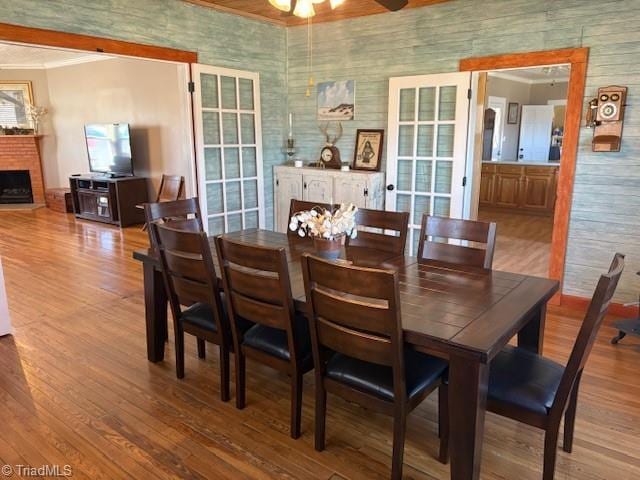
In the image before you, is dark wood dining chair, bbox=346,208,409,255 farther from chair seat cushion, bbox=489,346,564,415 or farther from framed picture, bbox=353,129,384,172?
framed picture, bbox=353,129,384,172

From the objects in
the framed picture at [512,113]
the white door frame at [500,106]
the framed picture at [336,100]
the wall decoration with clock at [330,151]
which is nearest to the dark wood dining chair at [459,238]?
the wall decoration with clock at [330,151]

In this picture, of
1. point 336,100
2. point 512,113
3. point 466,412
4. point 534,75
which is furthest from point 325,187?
point 512,113

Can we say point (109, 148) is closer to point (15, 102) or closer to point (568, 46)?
point (15, 102)

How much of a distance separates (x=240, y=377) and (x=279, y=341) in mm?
355

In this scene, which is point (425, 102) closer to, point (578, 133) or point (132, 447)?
point (578, 133)

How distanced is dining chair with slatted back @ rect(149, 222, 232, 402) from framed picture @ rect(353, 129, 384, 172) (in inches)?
108

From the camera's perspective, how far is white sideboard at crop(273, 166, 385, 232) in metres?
4.81

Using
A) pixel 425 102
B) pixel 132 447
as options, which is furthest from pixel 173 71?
pixel 132 447

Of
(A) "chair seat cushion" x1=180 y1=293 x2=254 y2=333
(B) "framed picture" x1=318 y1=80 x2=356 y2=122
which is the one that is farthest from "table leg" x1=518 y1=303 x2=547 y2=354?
(B) "framed picture" x1=318 y1=80 x2=356 y2=122

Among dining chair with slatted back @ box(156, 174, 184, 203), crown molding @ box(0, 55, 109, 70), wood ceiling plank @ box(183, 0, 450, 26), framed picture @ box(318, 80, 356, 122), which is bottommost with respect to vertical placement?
dining chair with slatted back @ box(156, 174, 184, 203)

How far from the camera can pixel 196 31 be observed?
4531mm

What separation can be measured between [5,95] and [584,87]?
9.43 metres

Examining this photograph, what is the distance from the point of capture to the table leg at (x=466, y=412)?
1.71 meters

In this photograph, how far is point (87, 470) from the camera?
2086 millimetres
